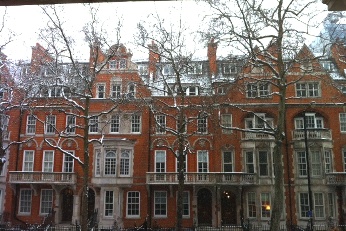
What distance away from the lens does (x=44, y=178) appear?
108ft

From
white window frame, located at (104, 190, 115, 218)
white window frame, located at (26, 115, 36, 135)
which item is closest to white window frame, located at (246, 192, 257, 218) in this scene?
white window frame, located at (104, 190, 115, 218)

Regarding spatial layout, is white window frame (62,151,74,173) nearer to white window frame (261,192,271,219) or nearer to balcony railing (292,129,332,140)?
white window frame (261,192,271,219)

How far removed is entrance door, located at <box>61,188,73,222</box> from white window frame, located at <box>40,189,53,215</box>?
1025 mm

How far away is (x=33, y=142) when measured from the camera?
3519 centimetres

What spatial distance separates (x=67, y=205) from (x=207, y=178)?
12.9m

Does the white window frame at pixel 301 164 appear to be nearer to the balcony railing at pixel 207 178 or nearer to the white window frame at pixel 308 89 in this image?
the balcony railing at pixel 207 178

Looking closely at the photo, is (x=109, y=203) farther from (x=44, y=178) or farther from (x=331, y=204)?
(x=331, y=204)

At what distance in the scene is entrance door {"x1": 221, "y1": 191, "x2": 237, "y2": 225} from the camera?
32.8m

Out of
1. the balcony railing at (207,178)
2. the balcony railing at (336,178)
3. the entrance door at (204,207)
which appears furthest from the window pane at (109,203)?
the balcony railing at (336,178)

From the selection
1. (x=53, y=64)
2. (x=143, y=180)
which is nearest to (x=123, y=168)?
(x=143, y=180)

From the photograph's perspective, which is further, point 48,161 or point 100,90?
point 100,90

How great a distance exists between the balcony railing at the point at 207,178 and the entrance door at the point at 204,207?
2.41 m

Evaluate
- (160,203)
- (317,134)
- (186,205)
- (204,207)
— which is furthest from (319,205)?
(160,203)

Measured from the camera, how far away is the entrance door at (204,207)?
108ft
